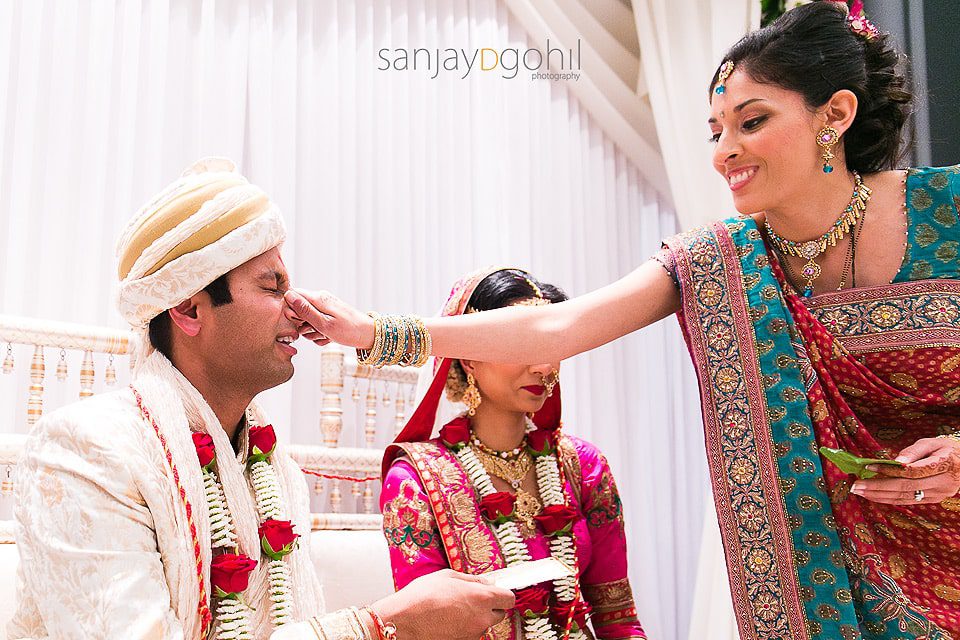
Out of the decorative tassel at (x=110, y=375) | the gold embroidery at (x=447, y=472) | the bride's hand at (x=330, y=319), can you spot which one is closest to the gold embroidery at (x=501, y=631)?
the gold embroidery at (x=447, y=472)

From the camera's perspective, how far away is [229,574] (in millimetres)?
1647

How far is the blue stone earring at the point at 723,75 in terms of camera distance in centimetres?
205

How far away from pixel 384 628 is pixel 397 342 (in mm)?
596

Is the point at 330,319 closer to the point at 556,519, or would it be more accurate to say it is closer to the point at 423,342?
the point at 423,342

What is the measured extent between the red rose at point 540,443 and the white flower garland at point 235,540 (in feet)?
2.95

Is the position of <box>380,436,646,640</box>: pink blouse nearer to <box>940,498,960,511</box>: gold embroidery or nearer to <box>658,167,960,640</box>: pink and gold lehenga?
<box>658,167,960,640</box>: pink and gold lehenga

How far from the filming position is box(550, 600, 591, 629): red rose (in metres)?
2.33

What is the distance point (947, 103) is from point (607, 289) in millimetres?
2110

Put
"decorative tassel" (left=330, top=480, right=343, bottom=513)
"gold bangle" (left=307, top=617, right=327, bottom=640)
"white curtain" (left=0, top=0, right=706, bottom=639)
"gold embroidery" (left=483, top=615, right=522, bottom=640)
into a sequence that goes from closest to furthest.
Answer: "gold bangle" (left=307, top=617, right=327, bottom=640) → "gold embroidery" (left=483, top=615, right=522, bottom=640) → "white curtain" (left=0, top=0, right=706, bottom=639) → "decorative tassel" (left=330, top=480, right=343, bottom=513)

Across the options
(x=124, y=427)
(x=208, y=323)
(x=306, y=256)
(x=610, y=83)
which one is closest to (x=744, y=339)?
(x=208, y=323)

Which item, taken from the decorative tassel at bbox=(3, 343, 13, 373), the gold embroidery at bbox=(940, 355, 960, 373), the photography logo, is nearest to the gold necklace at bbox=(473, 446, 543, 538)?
the gold embroidery at bbox=(940, 355, 960, 373)

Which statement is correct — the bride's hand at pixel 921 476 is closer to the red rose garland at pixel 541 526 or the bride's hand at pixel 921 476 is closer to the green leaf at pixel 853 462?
the green leaf at pixel 853 462

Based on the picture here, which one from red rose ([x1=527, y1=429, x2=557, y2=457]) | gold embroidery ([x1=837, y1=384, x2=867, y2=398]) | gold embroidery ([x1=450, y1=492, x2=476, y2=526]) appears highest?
gold embroidery ([x1=837, y1=384, x2=867, y2=398])

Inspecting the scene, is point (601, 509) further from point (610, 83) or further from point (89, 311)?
point (610, 83)
